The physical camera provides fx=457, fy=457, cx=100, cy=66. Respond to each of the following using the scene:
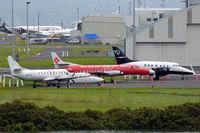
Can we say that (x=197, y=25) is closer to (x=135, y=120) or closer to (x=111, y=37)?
(x=135, y=120)

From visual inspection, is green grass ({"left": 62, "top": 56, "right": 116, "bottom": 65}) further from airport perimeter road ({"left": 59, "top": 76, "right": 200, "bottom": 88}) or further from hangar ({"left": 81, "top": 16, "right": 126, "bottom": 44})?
hangar ({"left": 81, "top": 16, "right": 126, "bottom": 44})

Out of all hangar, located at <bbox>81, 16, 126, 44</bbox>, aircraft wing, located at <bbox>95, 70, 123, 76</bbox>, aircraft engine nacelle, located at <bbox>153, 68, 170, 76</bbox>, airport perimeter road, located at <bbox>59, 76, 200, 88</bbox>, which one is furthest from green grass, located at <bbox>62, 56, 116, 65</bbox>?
hangar, located at <bbox>81, 16, 126, 44</bbox>

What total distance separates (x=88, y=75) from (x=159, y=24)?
25649 millimetres

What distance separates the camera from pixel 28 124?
3219cm

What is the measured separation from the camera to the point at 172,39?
77.6 m

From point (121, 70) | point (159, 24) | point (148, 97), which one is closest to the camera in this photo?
point (148, 97)

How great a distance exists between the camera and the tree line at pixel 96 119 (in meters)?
32.6

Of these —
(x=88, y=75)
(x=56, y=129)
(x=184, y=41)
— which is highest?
(x=184, y=41)

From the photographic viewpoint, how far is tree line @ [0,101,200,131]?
107ft

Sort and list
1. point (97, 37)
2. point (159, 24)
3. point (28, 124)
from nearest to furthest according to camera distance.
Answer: point (28, 124)
point (159, 24)
point (97, 37)

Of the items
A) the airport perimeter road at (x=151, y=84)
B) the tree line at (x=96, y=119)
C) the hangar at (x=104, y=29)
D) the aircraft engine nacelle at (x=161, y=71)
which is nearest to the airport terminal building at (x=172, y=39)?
the aircraft engine nacelle at (x=161, y=71)

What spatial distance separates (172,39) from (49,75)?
30263 mm

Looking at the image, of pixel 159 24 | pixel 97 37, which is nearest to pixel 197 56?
pixel 159 24

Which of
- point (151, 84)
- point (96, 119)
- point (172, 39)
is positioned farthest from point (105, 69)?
point (96, 119)
